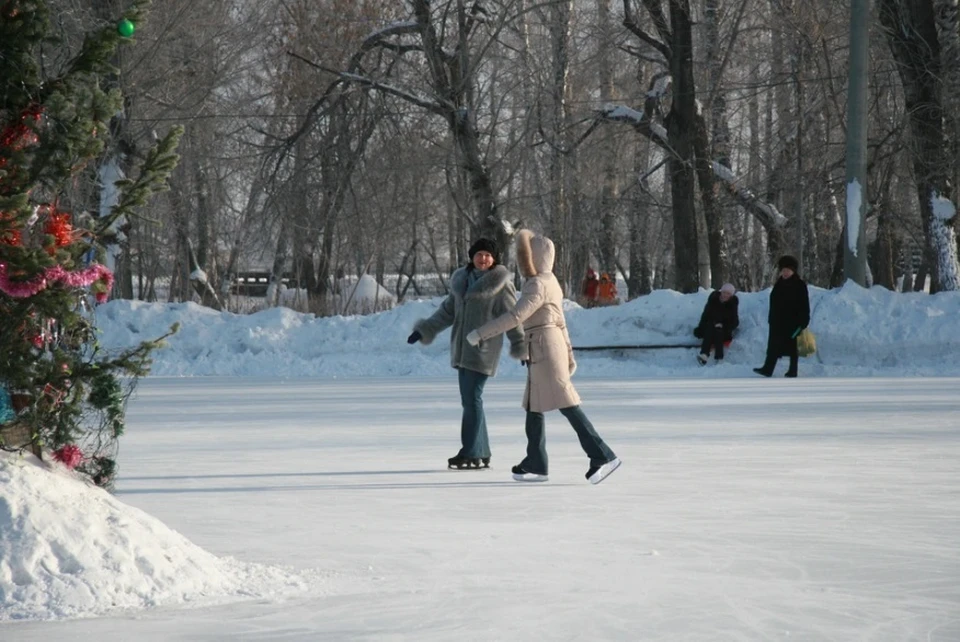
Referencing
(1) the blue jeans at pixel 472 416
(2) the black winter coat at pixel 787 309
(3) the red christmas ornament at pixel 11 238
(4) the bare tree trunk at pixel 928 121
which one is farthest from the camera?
(4) the bare tree trunk at pixel 928 121

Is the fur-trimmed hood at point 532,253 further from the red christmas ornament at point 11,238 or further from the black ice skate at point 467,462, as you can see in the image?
the red christmas ornament at point 11,238

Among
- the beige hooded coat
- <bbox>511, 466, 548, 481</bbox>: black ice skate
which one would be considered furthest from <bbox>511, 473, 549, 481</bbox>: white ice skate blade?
the beige hooded coat

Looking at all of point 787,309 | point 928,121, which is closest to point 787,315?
point 787,309

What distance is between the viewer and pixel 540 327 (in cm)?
912

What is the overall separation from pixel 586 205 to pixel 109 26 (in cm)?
4290

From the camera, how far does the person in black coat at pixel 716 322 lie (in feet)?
69.8

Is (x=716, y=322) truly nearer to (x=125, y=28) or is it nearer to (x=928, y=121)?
(x=928, y=121)

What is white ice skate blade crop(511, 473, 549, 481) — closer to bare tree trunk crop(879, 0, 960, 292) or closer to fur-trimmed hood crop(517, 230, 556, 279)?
fur-trimmed hood crop(517, 230, 556, 279)

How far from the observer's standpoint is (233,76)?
33.1 metres

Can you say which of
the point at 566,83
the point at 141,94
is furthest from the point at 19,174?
the point at 566,83

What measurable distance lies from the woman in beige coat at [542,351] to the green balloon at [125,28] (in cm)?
365


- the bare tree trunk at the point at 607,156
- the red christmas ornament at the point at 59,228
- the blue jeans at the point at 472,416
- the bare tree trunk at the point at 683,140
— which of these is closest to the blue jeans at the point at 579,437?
the blue jeans at the point at 472,416

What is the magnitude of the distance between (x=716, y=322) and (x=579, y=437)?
12527 millimetres

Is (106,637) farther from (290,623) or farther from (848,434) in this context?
(848,434)
